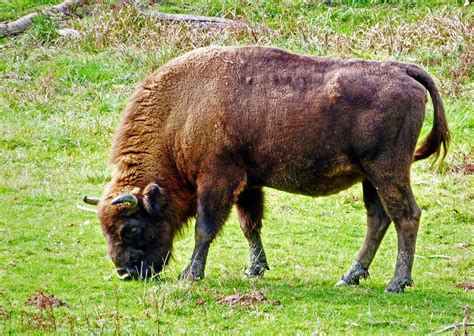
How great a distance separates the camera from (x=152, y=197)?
9.11 meters

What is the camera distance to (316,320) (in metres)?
7.75

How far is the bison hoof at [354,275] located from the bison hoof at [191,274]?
1.33 m

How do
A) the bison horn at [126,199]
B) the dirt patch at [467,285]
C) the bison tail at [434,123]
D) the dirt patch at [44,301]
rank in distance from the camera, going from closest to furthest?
the dirt patch at [44,301], the bison horn at [126,199], the bison tail at [434,123], the dirt patch at [467,285]

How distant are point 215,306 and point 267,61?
262cm

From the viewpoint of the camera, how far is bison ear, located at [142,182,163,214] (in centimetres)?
907

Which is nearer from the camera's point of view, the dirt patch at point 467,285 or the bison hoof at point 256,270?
the dirt patch at point 467,285

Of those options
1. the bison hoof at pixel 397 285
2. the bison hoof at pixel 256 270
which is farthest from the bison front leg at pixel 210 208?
the bison hoof at pixel 397 285

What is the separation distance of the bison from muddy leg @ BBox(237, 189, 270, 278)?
3cm

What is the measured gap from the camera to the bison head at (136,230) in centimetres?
900

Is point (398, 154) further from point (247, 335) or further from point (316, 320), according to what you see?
point (247, 335)

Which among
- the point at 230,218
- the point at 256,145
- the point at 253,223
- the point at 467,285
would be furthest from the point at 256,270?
the point at 230,218

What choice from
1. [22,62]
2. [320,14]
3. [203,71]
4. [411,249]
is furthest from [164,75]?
[320,14]

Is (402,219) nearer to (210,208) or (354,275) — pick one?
(354,275)

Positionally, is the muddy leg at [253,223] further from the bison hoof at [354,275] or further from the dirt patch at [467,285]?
the dirt patch at [467,285]
